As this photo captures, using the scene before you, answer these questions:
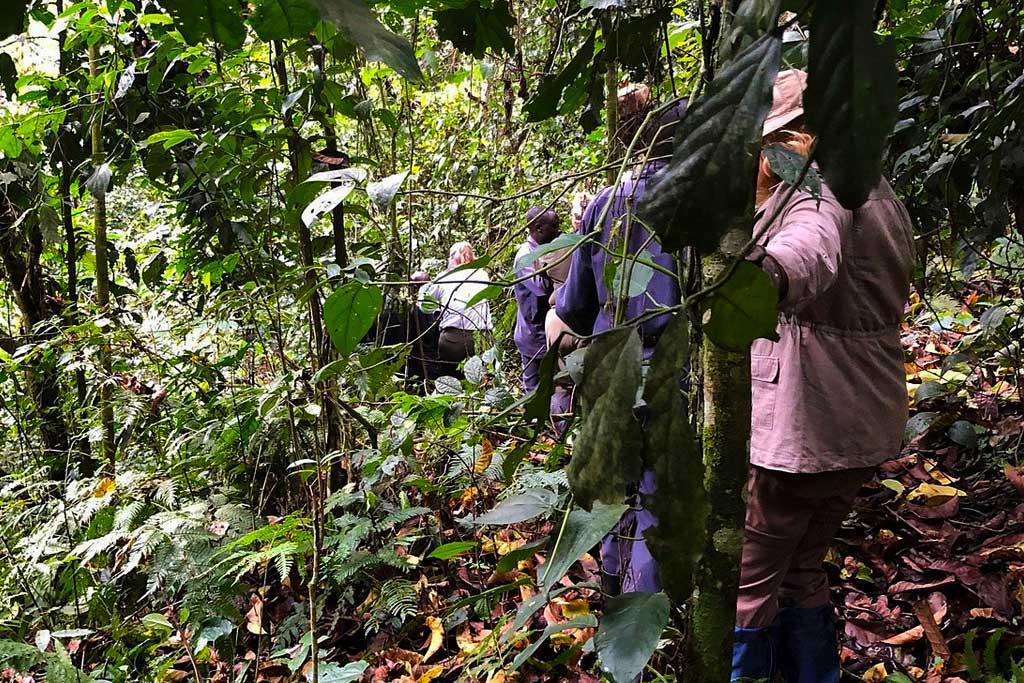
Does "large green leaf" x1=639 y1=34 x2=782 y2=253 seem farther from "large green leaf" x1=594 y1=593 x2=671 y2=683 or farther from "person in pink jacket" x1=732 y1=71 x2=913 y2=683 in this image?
"person in pink jacket" x1=732 y1=71 x2=913 y2=683

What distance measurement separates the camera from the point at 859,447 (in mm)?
1761

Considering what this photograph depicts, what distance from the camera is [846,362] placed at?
5.73 feet

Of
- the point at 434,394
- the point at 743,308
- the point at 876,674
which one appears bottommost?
the point at 876,674

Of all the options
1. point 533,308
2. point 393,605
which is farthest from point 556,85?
point 533,308

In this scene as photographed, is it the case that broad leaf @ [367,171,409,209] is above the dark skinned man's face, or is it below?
above

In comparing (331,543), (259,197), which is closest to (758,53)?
(331,543)

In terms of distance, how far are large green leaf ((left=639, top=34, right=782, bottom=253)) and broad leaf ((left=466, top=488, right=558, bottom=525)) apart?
653 millimetres

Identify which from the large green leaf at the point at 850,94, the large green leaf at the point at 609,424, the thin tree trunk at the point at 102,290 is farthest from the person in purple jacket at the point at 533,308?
the large green leaf at the point at 850,94

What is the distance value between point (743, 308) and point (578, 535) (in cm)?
33

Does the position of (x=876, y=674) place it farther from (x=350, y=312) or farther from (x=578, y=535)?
(x=350, y=312)

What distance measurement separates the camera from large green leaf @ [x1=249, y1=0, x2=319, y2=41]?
581mm

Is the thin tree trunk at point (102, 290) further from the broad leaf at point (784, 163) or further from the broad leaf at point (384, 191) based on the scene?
the broad leaf at point (784, 163)

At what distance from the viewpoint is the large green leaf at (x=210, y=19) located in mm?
499

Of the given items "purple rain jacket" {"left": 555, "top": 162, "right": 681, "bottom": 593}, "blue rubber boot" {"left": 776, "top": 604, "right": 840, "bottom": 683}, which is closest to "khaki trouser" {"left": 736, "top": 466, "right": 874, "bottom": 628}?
"blue rubber boot" {"left": 776, "top": 604, "right": 840, "bottom": 683}
